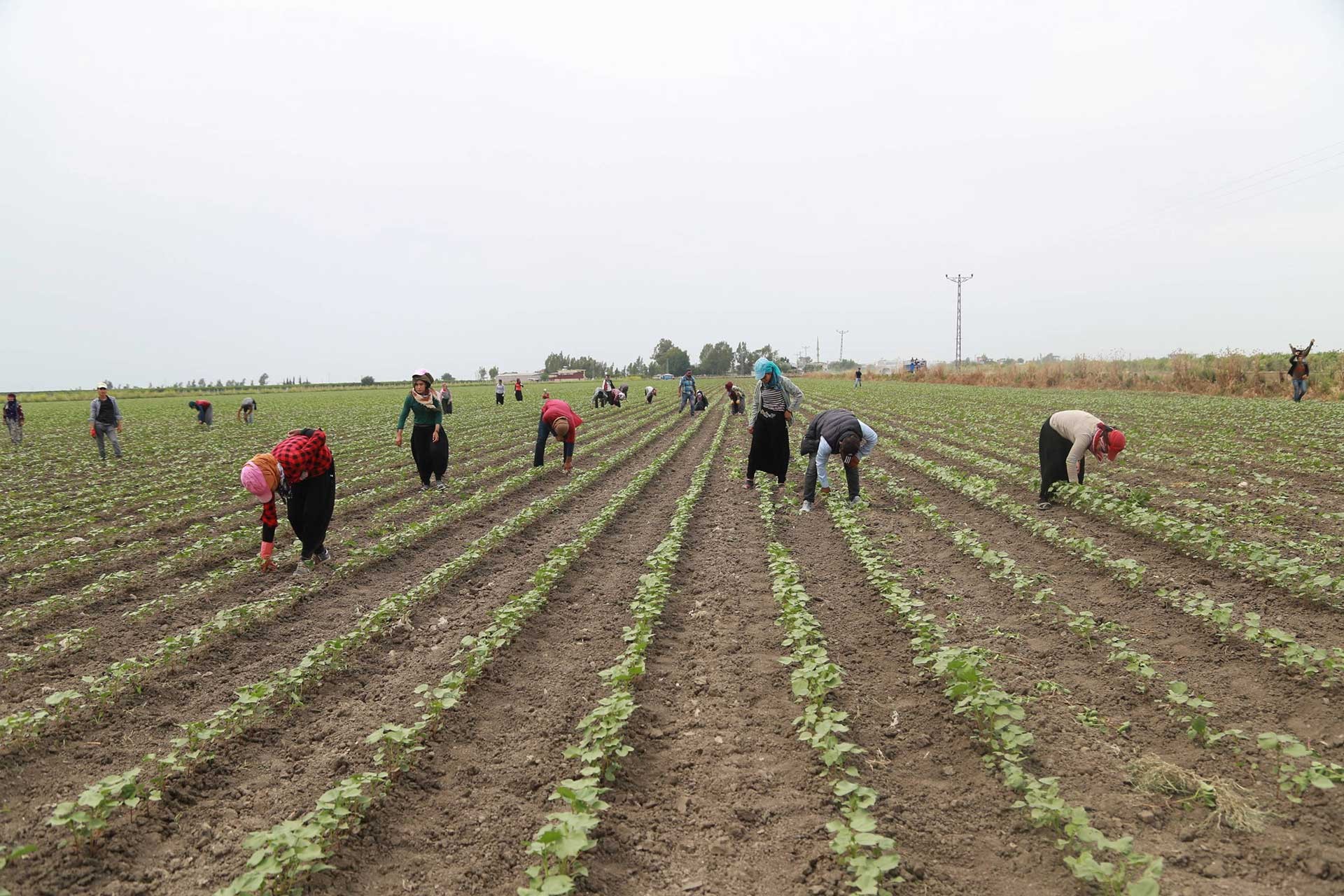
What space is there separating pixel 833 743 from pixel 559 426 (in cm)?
909

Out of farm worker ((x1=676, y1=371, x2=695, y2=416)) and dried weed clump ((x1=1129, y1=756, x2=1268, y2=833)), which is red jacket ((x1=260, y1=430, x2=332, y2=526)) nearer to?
dried weed clump ((x1=1129, y1=756, x2=1268, y2=833))

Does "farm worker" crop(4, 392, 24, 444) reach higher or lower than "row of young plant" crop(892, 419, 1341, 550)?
higher

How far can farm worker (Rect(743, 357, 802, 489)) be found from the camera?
30.3ft

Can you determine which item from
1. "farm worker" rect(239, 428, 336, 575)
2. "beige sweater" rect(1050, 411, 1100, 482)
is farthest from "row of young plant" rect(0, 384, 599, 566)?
"beige sweater" rect(1050, 411, 1100, 482)

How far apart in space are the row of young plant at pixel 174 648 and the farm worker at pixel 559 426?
3516mm

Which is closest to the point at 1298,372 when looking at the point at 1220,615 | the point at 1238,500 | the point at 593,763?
the point at 1238,500

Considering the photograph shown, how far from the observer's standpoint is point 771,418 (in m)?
9.60

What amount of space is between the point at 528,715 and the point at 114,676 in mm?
2783

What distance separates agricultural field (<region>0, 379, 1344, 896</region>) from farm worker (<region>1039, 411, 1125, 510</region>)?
42 centimetres

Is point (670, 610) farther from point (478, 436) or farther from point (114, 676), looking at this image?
point (478, 436)

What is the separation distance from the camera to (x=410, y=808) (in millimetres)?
3307

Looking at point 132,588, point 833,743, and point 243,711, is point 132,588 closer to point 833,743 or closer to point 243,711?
point 243,711

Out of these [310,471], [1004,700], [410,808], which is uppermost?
[310,471]

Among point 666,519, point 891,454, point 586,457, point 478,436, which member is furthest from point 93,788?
point 478,436
